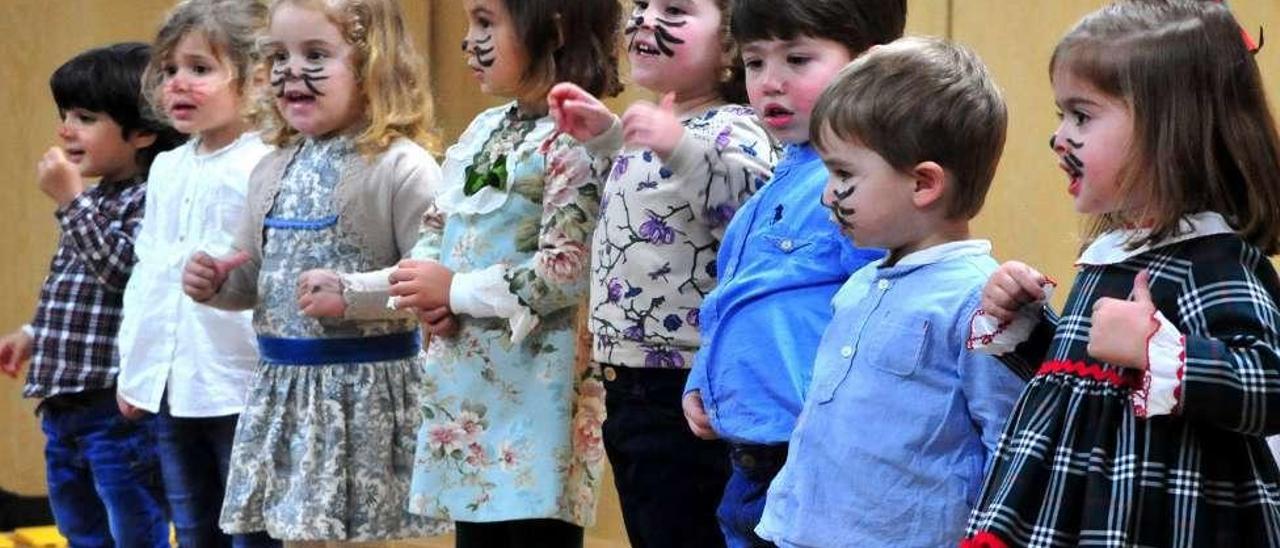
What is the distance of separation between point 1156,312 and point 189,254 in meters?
2.50

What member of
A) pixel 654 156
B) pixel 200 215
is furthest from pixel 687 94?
pixel 200 215

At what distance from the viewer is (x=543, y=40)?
10.6ft

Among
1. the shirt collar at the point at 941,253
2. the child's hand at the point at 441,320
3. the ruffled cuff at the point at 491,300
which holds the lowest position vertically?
the child's hand at the point at 441,320

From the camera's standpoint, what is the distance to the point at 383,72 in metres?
3.65

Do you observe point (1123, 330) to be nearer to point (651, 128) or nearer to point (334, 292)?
point (651, 128)

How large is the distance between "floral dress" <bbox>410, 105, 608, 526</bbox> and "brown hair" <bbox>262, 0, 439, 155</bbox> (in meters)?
0.44

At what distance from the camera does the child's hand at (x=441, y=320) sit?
3.20 metres

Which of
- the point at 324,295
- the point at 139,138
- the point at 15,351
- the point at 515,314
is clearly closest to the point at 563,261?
the point at 515,314

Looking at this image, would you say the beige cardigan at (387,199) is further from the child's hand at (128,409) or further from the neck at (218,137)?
the child's hand at (128,409)

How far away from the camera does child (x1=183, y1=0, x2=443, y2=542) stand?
11.5ft

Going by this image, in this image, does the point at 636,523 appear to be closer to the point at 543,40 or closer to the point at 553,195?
the point at 553,195

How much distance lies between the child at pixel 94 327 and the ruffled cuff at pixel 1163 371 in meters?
2.90

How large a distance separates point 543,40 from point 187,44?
122 centimetres

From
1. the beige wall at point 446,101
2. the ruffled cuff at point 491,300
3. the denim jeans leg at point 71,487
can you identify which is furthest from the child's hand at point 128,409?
the beige wall at point 446,101
